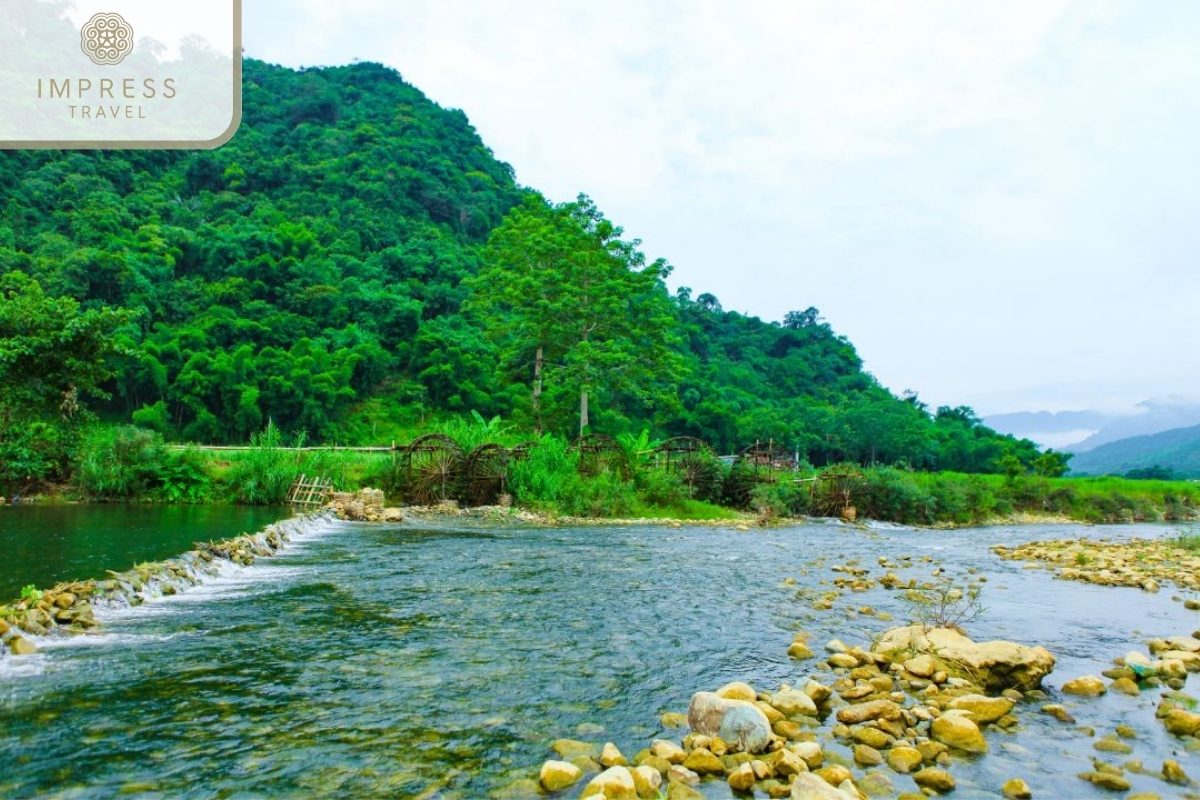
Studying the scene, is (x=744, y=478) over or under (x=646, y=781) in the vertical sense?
over

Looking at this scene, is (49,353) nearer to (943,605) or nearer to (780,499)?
(943,605)

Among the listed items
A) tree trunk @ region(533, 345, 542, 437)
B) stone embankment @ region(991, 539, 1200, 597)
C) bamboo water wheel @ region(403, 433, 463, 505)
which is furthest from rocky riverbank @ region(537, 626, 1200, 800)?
tree trunk @ region(533, 345, 542, 437)

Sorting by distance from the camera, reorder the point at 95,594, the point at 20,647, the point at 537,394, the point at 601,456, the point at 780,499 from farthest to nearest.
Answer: the point at 537,394 < the point at 780,499 < the point at 601,456 < the point at 95,594 < the point at 20,647

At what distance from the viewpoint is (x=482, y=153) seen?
84500mm

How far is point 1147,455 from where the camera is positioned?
126562 millimetres

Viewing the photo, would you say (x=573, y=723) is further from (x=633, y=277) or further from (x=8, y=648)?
(x=633, y=277)

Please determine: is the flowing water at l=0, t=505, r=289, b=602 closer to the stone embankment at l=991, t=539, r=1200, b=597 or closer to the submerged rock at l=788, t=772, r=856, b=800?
the submerged rock at l=788, t=772, r=856, b=800

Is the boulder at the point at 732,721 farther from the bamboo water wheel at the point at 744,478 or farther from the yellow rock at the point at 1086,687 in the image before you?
the bamboo water wheel at the point at 744,478

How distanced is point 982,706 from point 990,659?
781 mm

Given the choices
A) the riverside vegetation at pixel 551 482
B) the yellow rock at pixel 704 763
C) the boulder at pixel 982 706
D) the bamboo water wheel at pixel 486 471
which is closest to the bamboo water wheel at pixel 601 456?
the riverside vegetation at pixel 551 482

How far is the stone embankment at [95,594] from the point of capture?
6.24 m

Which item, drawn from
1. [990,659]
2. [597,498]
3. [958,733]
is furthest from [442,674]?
[597,498]

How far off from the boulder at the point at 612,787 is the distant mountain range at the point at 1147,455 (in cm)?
11141

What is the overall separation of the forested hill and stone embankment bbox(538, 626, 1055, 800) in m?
19.7
